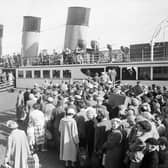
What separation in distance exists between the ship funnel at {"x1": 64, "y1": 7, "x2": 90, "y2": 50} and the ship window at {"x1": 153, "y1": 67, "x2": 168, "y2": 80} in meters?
9.99

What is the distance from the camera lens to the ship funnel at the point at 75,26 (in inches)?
1006

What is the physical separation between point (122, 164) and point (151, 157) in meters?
0.97

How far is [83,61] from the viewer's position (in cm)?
2102

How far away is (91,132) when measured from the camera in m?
6.20

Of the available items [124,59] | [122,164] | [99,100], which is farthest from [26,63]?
[122,164]

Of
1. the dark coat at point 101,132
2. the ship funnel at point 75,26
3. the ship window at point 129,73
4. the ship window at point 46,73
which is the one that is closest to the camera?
the dark coat at point 101,132

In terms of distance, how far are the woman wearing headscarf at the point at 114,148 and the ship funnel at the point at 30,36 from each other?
25007 mm

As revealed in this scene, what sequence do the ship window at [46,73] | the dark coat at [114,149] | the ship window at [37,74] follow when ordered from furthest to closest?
the ship window at [37,74], the ship window at [46,73], the dark coat at [114,149]

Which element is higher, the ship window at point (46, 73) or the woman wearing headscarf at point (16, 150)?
the ship window at point (46, 73)

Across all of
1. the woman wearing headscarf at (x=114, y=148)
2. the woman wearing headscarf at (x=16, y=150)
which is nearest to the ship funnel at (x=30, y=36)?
the woman wearing headscarf at (x=16, y=150)

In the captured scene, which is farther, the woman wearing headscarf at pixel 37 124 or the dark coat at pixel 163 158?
the woman wearing headscarf at pixel 37 124

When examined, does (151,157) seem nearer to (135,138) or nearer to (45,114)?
(135,138)

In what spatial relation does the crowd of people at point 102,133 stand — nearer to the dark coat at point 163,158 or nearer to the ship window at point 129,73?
the dark coat at point 163,158

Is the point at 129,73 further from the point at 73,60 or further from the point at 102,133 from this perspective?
the point at 102,133
